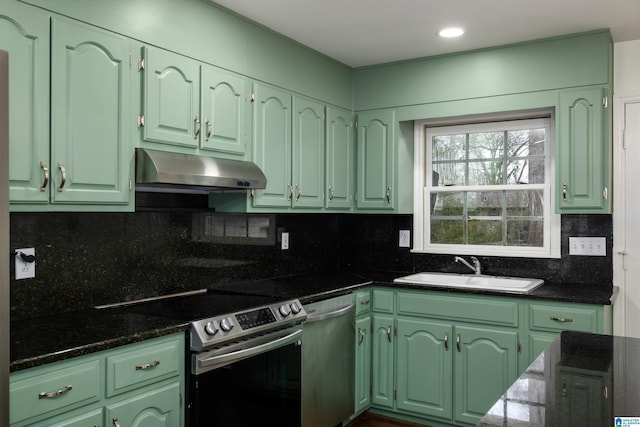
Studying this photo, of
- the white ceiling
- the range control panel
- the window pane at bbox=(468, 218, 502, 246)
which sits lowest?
the range control panel

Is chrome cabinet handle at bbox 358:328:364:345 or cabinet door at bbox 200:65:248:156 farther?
chrome cabinet handle at bbox 358:328:364:345

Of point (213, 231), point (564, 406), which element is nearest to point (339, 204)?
point (213, 231)

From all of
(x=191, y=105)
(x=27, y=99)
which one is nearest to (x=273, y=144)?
(x=191, y=105)

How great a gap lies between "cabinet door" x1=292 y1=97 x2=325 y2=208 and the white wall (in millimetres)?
1811

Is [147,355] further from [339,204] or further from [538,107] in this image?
[538,107]

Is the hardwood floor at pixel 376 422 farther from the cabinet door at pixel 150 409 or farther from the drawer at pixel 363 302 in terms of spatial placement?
the cabinet door at pixel 150 409

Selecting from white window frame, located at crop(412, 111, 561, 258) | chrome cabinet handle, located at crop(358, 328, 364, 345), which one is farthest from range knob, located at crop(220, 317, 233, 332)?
white window frame, located at crop(412, 111, 561, 258)

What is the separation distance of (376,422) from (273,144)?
1.87m

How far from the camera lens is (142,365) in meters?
1.99

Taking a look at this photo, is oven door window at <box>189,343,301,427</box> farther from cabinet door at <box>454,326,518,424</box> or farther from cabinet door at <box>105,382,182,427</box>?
cabinet door at <box>454,326,518,424</box>

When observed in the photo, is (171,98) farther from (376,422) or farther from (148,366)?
(376,422)

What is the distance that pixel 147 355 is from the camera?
200 cm

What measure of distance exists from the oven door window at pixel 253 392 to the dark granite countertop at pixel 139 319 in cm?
26

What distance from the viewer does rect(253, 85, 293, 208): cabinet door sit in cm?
302
